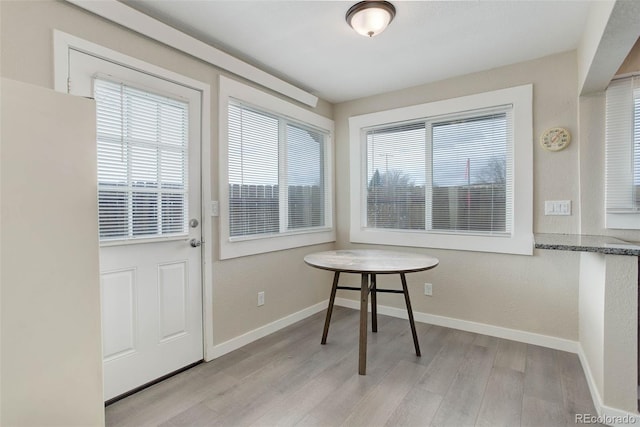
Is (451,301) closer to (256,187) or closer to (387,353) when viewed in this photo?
(387,353)

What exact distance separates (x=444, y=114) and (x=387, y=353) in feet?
7.51

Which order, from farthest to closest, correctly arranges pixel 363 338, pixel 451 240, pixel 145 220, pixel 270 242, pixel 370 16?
pixel 451 240
pixel 270 242
pixel 363 338
pixel 145 220
pixel 370 16

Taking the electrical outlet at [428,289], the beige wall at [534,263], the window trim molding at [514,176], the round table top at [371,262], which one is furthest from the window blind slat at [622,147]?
the electrical outlet at [428,289]

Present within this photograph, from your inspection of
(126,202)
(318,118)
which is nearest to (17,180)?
(126,202)

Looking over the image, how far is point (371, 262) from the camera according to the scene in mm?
2416

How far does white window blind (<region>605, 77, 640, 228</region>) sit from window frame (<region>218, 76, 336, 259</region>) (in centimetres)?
250

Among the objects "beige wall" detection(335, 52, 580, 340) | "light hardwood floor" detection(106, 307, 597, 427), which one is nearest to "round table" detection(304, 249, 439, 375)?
"light hardwood floor" detection(106, 307, 597, 427)

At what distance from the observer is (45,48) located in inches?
63.6

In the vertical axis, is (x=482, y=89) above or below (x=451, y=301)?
above

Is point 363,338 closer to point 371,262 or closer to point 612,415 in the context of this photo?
point 371,262

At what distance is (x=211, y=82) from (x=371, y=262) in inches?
73.3

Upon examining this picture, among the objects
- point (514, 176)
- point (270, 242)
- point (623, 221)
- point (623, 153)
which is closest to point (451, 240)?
point (514, 176)

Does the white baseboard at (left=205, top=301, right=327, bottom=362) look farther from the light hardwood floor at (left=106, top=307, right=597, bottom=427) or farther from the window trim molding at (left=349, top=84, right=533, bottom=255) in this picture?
the window trim molding at (left=349, top=84, right=533, bottom=255)

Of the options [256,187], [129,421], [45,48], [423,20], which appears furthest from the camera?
[256,187]
